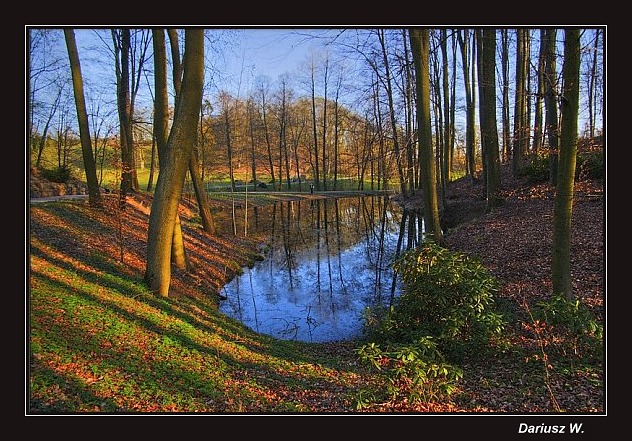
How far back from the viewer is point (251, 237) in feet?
64.0

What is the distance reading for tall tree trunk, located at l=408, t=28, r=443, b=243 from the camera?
9352mm

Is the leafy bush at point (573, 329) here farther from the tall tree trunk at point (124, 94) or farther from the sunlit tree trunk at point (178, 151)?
the tall tree trunk at point (124, 94)

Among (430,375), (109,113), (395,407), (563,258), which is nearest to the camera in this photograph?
(395,407)

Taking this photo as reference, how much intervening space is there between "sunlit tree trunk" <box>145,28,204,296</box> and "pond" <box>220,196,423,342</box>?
280 centimetres

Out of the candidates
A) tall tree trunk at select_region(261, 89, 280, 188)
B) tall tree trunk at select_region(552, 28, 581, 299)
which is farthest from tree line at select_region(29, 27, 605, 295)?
tall tree trunk at select_region(261, 89, 280, 188)

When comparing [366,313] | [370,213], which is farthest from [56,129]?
[366,313]

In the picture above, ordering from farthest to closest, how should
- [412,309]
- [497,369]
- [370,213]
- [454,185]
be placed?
1. [370,213]
2. [454,185]
3. [412,309]
4. [497,369]

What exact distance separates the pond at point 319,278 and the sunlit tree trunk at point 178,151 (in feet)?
9.19

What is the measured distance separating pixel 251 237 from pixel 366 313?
13.4 m

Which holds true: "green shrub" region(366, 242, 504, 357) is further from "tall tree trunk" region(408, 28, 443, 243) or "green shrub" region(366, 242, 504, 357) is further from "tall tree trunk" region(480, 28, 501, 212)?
"tall tree trunk" region(480, 28, 501, 212)

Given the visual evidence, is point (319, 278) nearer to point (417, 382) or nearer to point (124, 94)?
point (417, 382)

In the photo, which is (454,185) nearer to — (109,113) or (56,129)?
(109,113)

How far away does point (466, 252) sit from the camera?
11.2 m

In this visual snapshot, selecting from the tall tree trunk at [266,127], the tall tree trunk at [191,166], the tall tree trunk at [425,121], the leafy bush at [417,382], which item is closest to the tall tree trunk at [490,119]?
the tall tree trunk at [425,121]
